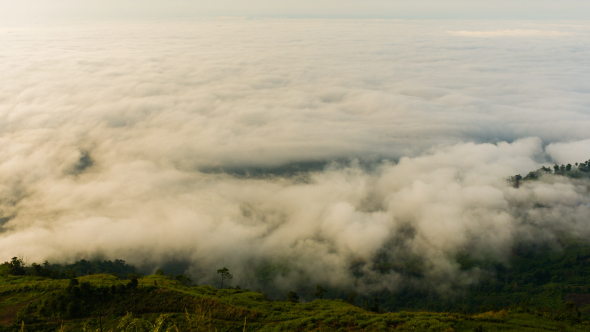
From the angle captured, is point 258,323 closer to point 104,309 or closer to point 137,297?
point 137,297

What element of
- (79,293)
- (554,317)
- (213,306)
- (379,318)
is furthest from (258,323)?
(554,317)

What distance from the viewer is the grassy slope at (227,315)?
39.2 metres

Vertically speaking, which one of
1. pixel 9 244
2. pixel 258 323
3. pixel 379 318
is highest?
pixel 379 318

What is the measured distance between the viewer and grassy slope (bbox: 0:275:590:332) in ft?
129

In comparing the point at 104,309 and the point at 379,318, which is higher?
the point at 379,318

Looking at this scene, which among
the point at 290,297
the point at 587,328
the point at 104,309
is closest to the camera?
the point at 587,328

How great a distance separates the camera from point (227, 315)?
5222cm

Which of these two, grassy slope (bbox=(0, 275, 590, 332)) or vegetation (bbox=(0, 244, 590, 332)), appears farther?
vegetation (bbox=(0, 244, 590, 332))

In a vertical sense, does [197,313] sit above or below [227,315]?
above

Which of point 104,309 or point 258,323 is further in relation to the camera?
point 104,309

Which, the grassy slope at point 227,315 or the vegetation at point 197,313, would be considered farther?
the vegetation at point 197,313

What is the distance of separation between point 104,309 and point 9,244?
186028 millimetres

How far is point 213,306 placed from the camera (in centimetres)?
5488

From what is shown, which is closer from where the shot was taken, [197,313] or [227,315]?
[197,313]
